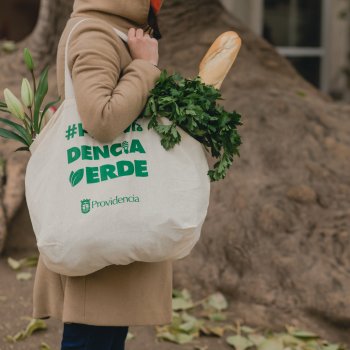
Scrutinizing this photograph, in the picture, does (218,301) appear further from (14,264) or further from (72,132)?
(72,132)

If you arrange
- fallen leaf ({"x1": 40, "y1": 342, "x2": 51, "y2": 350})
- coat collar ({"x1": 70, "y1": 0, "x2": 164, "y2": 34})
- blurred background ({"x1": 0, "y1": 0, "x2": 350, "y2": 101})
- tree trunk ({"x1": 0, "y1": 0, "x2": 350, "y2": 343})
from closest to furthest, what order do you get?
coat collar ({"x1": 70, "y1": 0, "x2": 164, "y2": 34}) → fallen leaf ({"x1": 40, "y1": 342, "x2": 51, "y2": 350}) → tree trunk ({"x1": 0, "y1": 0, "x2": 350, "y2": 343}) → blurred background ({"x1": 0, "y1": 0, "x2": 350, "y2": 101})

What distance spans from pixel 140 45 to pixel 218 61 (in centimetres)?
26

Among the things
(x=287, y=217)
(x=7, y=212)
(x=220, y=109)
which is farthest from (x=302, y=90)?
(x=220, y=109)

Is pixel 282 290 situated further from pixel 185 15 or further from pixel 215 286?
pixel 185 15

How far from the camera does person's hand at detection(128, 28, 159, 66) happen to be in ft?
8.65

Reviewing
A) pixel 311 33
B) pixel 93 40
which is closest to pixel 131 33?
pixel 93 40

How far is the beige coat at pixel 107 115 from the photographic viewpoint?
2.44 m

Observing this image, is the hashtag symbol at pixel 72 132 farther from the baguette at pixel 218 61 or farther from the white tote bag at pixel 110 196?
the baguette at pixel 218 61

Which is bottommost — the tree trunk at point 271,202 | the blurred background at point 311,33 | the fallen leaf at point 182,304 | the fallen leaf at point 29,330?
the fallen leaf at point 29,330

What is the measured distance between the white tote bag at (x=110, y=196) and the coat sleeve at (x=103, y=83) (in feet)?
0.21

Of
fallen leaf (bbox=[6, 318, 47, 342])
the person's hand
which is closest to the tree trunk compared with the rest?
fallen leaf (bbox=[6, 318, 47, 342])

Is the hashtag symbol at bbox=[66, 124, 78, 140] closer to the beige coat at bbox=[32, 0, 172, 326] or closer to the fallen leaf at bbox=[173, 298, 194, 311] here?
the beige coat at bbox=[32, 0, 172, 326]

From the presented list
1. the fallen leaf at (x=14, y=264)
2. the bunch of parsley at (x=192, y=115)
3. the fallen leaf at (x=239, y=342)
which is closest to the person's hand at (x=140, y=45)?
the bunch of parsley at (x=192, y=115)

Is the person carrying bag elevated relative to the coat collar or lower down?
lower down
